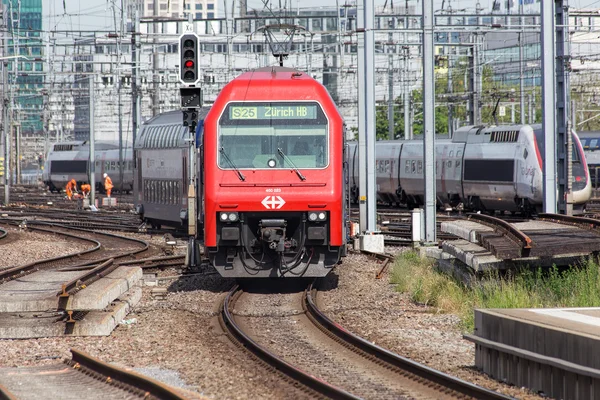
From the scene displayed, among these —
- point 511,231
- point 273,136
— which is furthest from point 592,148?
point 511,231

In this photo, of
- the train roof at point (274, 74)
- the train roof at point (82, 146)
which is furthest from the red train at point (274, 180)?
the train roof at point (82, 146)

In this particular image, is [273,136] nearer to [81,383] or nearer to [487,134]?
[81,383]

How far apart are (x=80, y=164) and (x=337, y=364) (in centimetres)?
6507

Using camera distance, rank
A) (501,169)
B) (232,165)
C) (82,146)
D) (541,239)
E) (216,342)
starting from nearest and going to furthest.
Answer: (216,342)
(541,239)
(232,165)
(501,169)
(82,146)

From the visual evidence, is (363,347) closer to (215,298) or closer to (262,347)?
(262,347)

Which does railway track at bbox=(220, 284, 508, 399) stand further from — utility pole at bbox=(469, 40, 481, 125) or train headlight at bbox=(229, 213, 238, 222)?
utility pole at bbox=(469, 40, 481, 125)

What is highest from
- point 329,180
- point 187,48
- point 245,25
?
point 245,25

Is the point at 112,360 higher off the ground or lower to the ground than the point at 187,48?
lower

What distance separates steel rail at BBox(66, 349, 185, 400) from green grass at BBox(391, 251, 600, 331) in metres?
4.43

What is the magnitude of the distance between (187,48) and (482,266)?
7.80 metres

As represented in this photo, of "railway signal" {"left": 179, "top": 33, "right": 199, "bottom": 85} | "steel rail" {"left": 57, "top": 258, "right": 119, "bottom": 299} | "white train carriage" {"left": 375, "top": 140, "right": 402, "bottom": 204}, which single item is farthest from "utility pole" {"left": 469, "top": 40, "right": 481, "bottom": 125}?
"steel rail" {"left": 57, "top": 258, "right": 119, "bottom": 299}

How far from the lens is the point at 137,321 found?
44.9 ft

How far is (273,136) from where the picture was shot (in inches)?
648

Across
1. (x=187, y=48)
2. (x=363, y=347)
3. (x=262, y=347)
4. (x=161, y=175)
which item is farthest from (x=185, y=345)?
(x=161, y=175)
